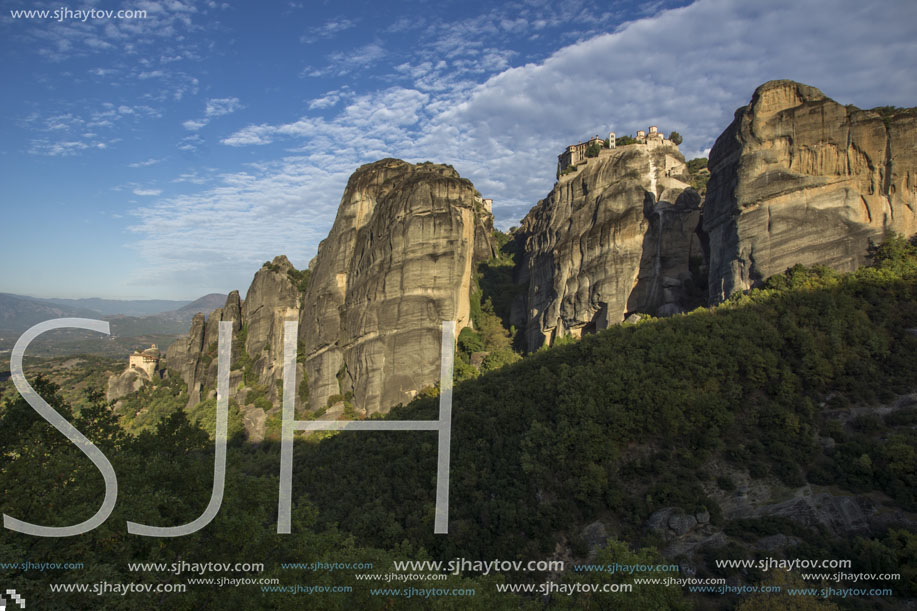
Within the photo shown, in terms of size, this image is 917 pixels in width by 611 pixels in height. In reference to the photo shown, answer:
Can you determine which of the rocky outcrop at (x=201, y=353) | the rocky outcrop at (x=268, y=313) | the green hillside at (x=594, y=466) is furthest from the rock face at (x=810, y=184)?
the rocky outcrop at (x=201, y=353)

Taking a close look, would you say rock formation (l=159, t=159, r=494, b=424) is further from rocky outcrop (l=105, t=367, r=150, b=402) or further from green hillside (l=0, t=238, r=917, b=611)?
rocky outcrop (l=105, t=367, r=150, b=402)

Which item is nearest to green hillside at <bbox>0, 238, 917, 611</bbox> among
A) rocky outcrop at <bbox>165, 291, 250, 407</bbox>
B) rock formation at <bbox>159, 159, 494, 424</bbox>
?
rock formation at <bbox>159, 159, 494, 424</bbox>

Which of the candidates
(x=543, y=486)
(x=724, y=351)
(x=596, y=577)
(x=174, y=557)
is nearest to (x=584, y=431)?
(x=543, y=486)

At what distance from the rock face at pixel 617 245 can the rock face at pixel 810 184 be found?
6.76 m

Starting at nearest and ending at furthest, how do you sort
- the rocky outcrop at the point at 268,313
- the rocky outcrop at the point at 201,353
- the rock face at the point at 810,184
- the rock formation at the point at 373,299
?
the rock face at the point at 810,184 < the rock formation at the point at 373,299 < the rocky outcrop at the point at 268,313 < the rocky outcrop at the point at 201,353

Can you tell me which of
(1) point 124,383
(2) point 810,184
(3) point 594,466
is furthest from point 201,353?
(2) point 810,184

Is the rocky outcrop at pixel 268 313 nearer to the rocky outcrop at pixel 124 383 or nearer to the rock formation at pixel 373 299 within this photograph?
the rock formation at pixel 373 299

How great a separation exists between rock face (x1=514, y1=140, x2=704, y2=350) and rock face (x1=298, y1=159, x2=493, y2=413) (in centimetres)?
899

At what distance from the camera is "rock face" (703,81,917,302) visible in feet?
111

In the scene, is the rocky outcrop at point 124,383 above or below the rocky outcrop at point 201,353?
below

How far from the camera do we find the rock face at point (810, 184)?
3391 cm

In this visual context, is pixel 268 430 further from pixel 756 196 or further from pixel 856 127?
pixel 856 127

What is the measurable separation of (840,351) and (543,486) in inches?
632

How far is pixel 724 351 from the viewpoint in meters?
28.4
